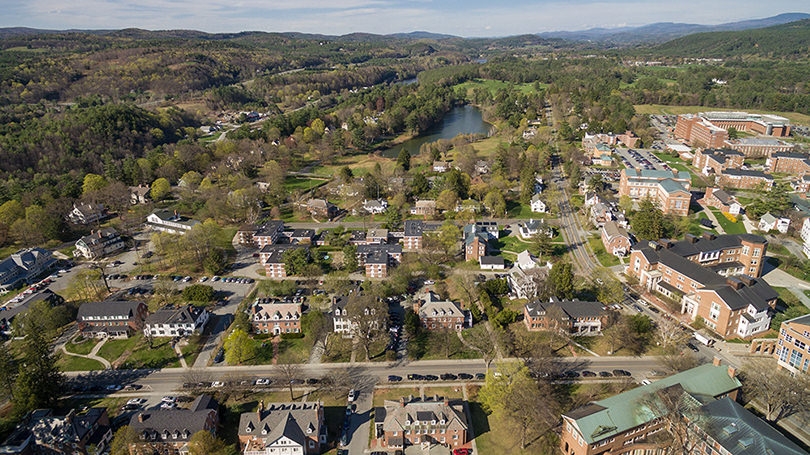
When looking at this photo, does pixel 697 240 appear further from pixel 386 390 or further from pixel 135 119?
pixel 135 119

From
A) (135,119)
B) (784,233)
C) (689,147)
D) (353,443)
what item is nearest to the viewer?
(353,443)

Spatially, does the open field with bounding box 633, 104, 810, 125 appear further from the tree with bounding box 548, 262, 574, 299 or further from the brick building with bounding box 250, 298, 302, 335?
the brick building with bounding box 250, 298, 302, 335

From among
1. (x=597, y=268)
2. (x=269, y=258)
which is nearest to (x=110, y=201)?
(x=269, y=258)

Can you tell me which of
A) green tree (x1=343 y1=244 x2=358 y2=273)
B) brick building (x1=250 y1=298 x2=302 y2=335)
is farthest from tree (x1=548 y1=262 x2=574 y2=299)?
brick building (x1=250 y1=298 x2=302 y2=335)

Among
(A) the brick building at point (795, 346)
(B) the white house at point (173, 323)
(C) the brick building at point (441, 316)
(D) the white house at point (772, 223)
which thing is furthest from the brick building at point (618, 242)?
(B) the white house at point (173, 323)

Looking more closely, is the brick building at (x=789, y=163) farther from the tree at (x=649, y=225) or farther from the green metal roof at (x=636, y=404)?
the green metal roof at (x=636, y=404)

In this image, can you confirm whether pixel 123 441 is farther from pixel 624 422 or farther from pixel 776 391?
pixel 776 391

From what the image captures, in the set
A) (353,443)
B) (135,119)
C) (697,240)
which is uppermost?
(135,119)
